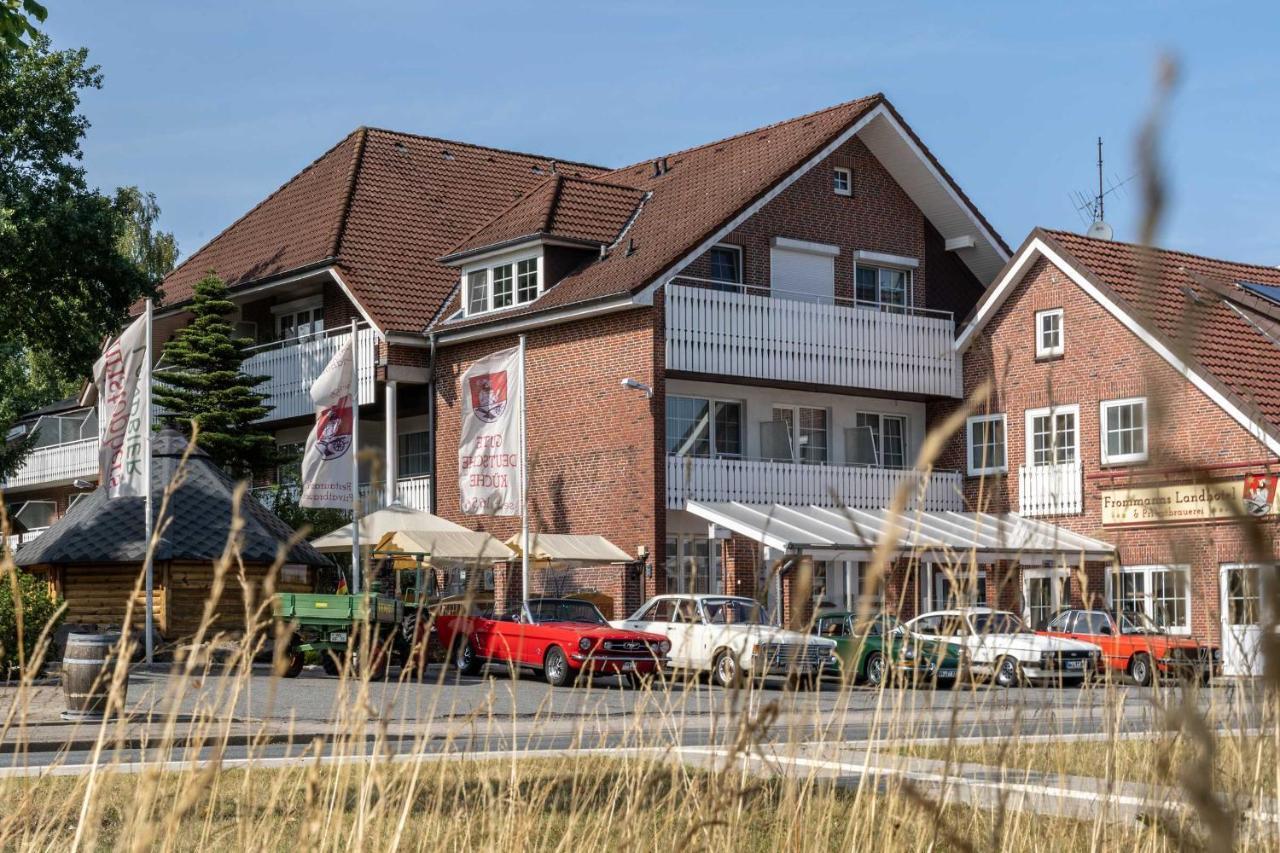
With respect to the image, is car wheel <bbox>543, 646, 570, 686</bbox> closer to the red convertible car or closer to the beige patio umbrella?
the red convertible car

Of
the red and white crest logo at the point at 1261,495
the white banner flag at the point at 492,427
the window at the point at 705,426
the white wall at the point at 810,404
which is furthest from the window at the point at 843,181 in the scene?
the red and white crest logo at the point at 1261,495

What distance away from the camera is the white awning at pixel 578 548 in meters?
31.6

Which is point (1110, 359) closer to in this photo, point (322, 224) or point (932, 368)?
point (932, 368)

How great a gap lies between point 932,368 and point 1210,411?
270 inches

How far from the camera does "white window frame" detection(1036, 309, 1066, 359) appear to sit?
36.3 meters

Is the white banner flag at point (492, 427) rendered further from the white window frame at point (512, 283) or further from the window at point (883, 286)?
the window at point (883, 286)

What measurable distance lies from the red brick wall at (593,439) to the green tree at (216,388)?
13.6 ft

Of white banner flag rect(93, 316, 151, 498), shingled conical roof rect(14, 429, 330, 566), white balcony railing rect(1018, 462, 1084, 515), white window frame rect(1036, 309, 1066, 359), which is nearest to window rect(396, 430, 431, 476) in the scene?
shingled conical roof rect(14, 429, 330, 566)

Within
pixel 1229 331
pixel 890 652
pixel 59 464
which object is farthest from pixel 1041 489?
pixel 890 652

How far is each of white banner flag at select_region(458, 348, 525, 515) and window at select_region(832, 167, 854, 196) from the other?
10308 mm

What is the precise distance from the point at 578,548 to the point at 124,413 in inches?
378

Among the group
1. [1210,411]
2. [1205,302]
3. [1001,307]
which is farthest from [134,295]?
[1205,302]

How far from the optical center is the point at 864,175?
1526 inches

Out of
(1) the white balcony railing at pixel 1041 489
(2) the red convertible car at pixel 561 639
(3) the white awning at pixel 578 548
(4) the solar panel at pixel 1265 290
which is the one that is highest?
(4) the solar panel at pixel 1265 290
